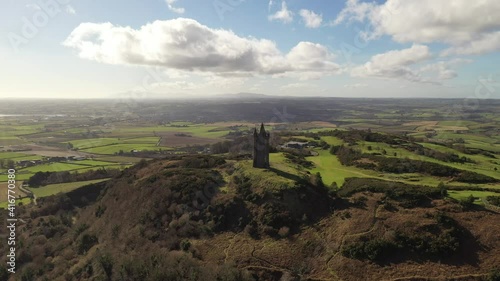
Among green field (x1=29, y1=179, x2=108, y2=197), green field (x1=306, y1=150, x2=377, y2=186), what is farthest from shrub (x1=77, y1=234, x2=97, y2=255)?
green field (x1=306, y1=150, x2=377, y2=186)

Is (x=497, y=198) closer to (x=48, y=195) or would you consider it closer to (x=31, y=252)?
(x=31, y=252)

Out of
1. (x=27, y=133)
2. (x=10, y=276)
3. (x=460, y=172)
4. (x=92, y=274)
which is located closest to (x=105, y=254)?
(x=92, y=274)

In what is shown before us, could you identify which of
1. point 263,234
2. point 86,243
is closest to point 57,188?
point 86,243

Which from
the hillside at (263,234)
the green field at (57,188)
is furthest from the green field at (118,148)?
the hillside at (263,234)

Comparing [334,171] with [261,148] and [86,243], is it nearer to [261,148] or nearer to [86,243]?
[261,148]

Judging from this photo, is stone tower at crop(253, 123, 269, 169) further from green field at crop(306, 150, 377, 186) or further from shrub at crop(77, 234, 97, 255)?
shrub at crop(77, 234, 97, 255)

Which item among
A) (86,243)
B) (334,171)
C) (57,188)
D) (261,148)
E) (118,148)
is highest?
(261,148)
